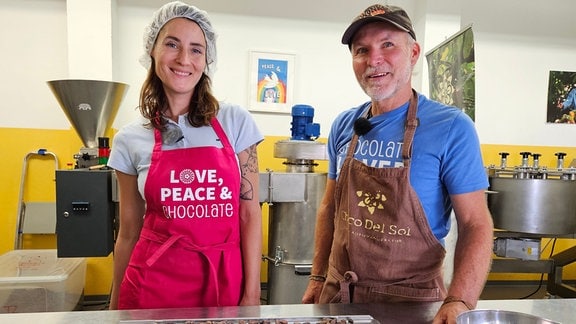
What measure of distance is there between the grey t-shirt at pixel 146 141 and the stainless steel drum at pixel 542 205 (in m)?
2.08

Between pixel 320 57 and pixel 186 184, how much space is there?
96.6 inches

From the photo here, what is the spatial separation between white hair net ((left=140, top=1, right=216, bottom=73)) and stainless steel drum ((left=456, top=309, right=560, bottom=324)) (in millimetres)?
1054

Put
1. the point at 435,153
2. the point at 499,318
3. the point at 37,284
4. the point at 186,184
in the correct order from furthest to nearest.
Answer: the point at 37,284
the point at 186,184
the point at 435,153
the point at 499,318

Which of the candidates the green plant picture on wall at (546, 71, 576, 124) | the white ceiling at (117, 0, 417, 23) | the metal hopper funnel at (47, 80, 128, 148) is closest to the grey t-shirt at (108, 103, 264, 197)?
the metal hopper funnel at (47, 80, 128, 148)

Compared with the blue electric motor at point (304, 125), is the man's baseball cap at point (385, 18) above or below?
above

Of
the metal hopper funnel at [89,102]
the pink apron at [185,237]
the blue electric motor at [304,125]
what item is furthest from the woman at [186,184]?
the metal hopper funnel at [89,102]

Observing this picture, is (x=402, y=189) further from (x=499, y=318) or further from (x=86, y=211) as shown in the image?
(x=86, y=211)

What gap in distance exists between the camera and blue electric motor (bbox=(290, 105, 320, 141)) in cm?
236

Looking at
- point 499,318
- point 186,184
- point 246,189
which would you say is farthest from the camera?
point 246,189

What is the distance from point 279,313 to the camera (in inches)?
37.0

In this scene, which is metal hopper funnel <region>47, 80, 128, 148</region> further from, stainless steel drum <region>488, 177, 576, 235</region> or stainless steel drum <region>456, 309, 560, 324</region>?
stainless steel drum <region>488, 177, 576, 235</region>

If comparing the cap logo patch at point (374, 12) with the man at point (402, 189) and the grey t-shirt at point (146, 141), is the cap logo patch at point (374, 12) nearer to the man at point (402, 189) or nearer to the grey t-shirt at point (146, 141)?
the man at point (402, 189)

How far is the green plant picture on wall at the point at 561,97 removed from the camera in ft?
11.9

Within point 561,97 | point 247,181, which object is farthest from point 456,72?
point 561,97
